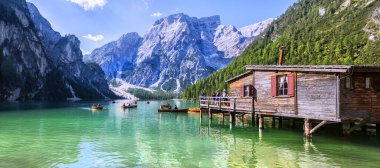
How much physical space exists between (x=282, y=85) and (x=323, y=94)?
588 cm

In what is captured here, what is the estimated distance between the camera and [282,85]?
112 ft

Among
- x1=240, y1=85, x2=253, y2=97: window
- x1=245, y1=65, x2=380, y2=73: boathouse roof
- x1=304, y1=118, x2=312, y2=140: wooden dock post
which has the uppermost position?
x1=245, y1=65, x2=380, y2=73: boathouse roof

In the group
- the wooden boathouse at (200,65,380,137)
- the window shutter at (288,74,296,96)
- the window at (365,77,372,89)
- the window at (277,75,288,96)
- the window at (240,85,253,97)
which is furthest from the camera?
the window at (240,85,253,97)

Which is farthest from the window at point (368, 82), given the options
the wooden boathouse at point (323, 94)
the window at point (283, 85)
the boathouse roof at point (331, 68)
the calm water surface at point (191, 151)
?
the window at point (283, 85)

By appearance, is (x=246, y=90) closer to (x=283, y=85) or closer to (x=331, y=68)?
(x=283, y=85)

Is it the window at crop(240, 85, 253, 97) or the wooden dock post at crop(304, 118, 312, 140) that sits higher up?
the window at crop(240, 85, 253, 97)

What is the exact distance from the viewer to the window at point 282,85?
33.5m

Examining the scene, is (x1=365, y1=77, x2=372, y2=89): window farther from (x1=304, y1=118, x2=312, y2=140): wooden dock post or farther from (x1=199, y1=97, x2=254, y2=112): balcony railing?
(x1=199, y1=97, x2=254, y2=112): balcony railing

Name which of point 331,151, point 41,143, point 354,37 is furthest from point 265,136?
point 354,37

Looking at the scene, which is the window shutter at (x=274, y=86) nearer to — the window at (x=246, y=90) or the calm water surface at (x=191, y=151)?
the calm water surface at (x=191, y=151)

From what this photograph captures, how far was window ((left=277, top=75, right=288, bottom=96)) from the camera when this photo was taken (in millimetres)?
33469

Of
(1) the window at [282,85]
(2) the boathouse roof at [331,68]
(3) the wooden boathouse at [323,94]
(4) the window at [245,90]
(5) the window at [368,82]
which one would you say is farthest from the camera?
(4) the window at [245,90]

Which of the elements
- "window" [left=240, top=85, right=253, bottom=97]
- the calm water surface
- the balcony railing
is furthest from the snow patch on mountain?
the calm water surface

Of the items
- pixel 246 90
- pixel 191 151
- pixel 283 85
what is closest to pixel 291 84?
pixel 283 85
